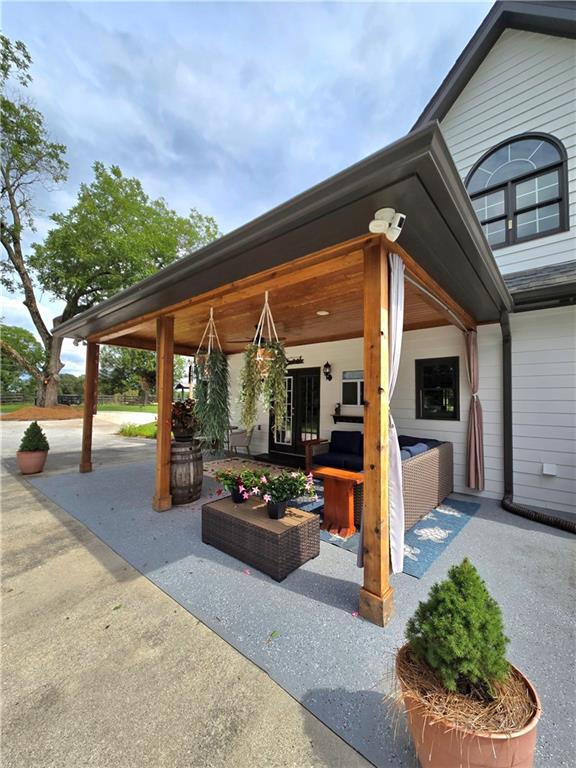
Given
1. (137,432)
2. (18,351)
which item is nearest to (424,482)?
(137,432)

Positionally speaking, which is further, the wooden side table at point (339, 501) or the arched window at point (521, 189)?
the arched window at point (521, 189)

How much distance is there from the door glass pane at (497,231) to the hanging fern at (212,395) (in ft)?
15.8

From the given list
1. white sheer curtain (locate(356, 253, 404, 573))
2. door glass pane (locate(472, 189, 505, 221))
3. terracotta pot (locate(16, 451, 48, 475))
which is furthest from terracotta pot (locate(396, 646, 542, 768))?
terracotta pot (locate(16, 451, 48, 475))

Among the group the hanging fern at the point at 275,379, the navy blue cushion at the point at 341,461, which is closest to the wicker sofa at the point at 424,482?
the navy blue cushion at the point at 341,461

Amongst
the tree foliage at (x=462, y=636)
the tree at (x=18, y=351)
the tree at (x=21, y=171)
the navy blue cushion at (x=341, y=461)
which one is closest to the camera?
the tree foliage at (x=462, y=636)

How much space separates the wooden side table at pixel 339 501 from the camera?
340 centimetres

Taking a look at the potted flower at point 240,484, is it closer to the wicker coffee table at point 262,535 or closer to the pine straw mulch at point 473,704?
the wicker coffee table at point 262,535

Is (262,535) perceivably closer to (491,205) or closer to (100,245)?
(491,205)

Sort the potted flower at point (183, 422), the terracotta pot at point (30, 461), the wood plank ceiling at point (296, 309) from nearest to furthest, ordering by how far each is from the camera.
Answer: the wood plank ceiling at point (296, 309), the potted flower at point (183, 422), the terracotta pot at point (30, 461)

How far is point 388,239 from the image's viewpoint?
2.10m

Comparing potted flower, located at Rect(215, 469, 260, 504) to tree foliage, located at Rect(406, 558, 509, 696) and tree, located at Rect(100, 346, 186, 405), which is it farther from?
tree, located at Rect(100, 346, 186, 405)

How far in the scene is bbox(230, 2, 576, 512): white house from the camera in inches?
161

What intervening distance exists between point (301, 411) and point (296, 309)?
323 cm

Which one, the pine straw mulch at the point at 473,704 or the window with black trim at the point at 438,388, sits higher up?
the window with black trim at the point at 438,388
